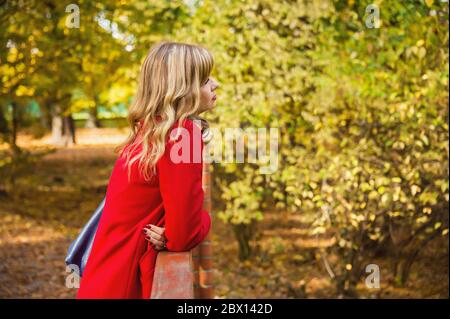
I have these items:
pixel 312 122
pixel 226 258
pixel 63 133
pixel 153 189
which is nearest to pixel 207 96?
pixel 153 189

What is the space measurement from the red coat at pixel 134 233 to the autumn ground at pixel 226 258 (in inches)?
248

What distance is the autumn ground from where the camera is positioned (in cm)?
888

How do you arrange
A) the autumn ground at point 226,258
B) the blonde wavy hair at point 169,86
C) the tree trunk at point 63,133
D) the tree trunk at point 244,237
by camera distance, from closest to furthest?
the blonde wavy hair at point 169,86 → the autumn ground at point 226,258 → the tree trunk at point 244,237 → the tree trunk at point 63,133

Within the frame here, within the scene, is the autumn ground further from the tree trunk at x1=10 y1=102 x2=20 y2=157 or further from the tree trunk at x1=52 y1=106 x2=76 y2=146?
the tree trunk at x1=52 y1=106 x2=76 y2=146

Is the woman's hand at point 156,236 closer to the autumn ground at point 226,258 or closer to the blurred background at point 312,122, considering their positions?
the blurred background at point 312,122

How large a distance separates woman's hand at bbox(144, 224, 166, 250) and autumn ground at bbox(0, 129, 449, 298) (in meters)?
6.35

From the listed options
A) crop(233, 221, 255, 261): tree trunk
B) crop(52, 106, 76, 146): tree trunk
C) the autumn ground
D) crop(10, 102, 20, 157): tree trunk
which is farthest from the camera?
crop(52, 106, 76, 146): tree trunk

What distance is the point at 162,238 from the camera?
2.22 meters

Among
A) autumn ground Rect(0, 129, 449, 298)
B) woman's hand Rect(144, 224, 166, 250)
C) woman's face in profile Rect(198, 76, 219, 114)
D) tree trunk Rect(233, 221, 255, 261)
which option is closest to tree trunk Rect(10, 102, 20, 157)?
autumn ground Rect(0, 129, 449, 298)

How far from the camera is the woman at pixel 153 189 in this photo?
219 centimetres

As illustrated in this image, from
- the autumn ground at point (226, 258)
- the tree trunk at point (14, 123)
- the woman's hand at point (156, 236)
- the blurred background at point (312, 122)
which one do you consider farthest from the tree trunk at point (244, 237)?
the woman's hand at point (156, 236)

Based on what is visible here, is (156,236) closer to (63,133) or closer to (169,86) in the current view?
(169,86)
